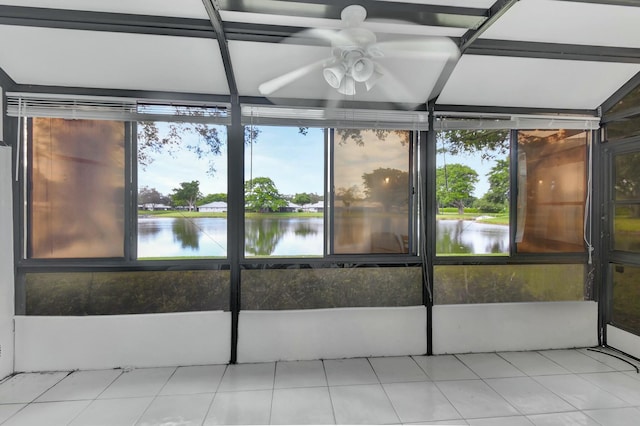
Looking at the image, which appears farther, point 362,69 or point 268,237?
point 268,237

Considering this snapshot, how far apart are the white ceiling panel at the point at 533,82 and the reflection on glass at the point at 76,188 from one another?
295 cm

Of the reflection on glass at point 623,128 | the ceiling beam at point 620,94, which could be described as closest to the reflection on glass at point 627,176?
the reflection on glass at point 623,128

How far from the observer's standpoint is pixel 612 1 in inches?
70.9

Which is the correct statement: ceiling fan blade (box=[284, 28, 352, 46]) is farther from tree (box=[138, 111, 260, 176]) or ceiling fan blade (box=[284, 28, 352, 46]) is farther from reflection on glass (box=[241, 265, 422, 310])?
reflection on glass (box=[241, 265, 422, 310])

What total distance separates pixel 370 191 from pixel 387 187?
6.6 inches

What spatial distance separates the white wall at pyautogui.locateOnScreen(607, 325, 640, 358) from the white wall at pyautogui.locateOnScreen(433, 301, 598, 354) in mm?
108

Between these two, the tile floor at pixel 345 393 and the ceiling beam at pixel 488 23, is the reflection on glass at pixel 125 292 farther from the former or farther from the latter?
the ceiling beam at pixel 488 23

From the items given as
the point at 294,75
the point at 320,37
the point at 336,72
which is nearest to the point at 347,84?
the point at 336,72

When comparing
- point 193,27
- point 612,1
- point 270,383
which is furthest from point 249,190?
point 612,1

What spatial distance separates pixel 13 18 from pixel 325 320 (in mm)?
3095

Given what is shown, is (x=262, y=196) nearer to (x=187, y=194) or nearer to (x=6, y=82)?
(x=187, y=194)

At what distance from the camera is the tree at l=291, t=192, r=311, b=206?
273cm

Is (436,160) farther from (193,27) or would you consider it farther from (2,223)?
(2,223)

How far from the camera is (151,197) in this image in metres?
2.58
